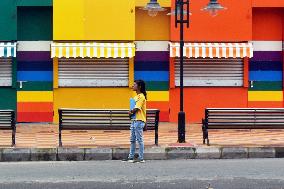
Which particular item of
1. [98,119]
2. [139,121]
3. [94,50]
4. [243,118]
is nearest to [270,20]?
[94,50]

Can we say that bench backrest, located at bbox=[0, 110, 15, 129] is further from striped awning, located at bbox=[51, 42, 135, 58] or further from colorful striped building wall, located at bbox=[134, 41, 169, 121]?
colorful striped building wall, located at bbox=[134, 41, 169, 121]

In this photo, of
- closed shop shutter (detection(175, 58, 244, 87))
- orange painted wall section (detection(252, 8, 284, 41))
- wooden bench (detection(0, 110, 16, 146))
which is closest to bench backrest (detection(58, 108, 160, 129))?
wooden bench (detection(0, 110, 16, 146))

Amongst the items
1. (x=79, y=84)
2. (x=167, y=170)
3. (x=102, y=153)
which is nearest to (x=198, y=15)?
(x=79, y=84)

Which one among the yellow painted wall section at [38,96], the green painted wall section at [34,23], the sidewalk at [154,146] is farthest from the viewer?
the yellow painted wall section at [38,96]

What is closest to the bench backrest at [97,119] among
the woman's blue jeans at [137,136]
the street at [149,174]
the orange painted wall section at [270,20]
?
the woman's blue jeans at [137,136]

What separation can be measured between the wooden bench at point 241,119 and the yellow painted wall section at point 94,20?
7166 mm

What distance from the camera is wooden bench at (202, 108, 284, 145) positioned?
47.7 feet

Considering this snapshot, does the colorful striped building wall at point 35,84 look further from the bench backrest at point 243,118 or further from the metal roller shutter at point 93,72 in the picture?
the bench backrest at point 243,118

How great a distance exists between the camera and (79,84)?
21.3 m

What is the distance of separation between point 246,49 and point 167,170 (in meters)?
10.8

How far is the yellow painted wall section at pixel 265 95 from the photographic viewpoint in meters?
21.8

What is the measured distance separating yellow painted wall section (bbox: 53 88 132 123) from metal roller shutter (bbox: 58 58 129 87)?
8.3 inches

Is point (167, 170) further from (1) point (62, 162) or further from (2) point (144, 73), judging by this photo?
(2) point (144, 73)

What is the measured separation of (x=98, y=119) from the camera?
1434 cm
